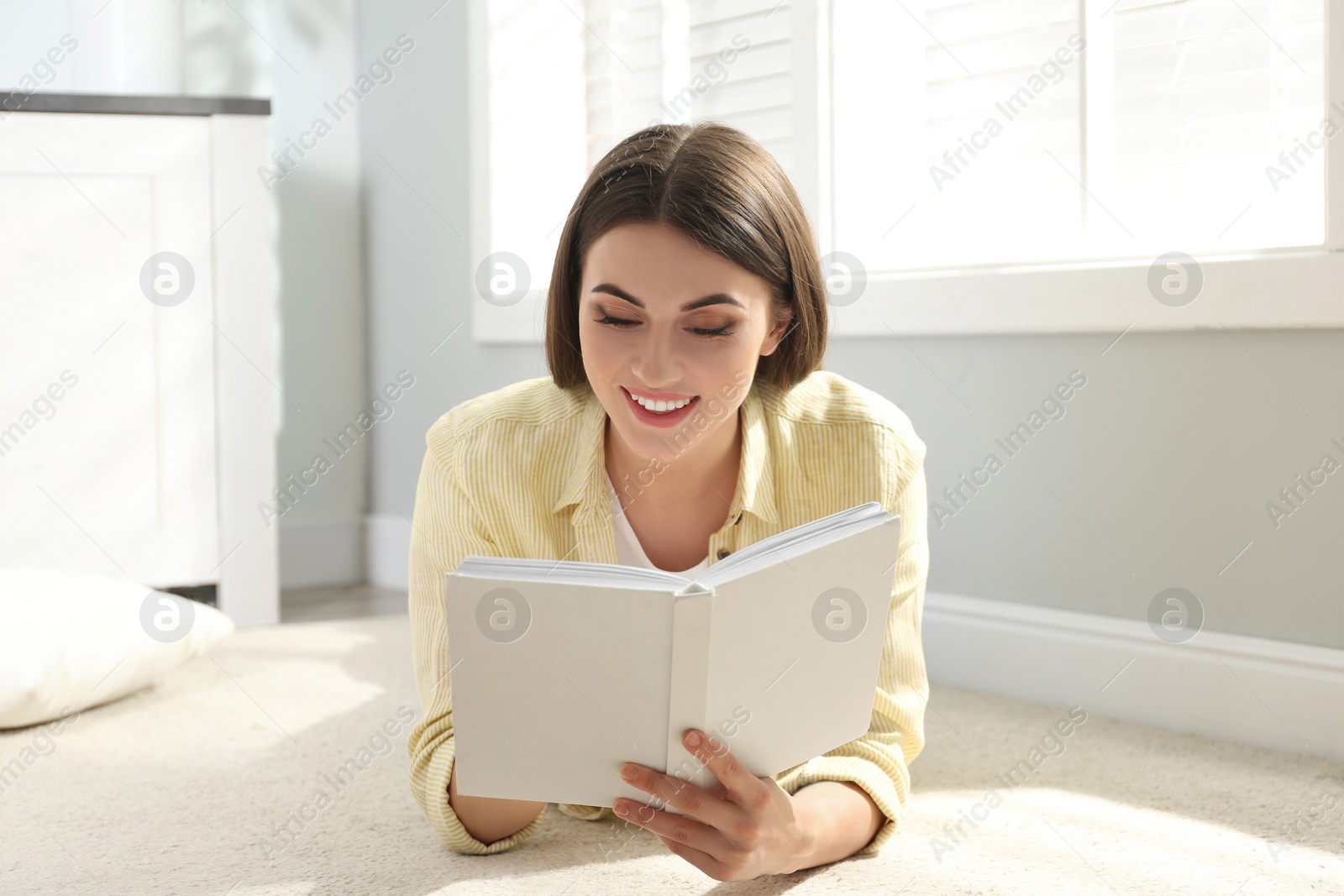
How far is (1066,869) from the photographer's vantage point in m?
1.25

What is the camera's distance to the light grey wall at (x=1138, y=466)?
164 centimetres

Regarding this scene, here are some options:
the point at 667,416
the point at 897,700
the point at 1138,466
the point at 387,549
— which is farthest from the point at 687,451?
the point at 387,549

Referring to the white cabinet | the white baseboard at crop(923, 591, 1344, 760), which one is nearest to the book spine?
the white baseboard at crop(923, 591, 1344, 760)

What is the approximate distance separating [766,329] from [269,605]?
172 centimetres

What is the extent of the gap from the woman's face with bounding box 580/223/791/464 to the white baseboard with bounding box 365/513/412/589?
192cm

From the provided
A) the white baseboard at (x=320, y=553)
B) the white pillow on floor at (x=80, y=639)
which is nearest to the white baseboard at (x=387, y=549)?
the white baseboard at (x=320, y=553)

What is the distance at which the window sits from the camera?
1.68 m

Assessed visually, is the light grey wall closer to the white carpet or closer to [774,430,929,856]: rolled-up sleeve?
the white carpet

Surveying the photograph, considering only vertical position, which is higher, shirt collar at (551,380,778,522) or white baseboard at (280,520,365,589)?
shirt collar at (551,380,778,522)

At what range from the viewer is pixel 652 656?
93 cm

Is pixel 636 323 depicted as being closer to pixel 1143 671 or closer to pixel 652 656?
pixel 652 656

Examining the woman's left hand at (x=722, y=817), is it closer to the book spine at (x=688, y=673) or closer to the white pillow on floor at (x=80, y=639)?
the book spine at (x=688, y=673)

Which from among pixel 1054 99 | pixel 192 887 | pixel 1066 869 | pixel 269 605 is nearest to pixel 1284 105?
pixel 1054 99

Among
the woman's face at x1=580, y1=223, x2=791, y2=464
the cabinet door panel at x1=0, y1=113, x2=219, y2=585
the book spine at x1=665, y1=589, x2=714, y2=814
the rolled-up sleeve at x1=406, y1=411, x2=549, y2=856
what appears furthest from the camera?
the cabinet door panel at x1=0, y1=113, x2=219, y2=585
